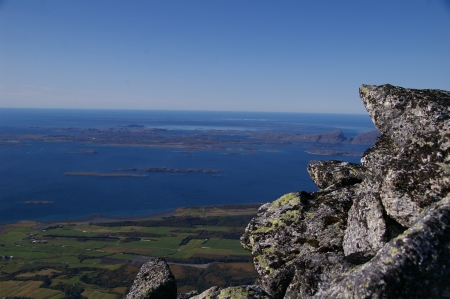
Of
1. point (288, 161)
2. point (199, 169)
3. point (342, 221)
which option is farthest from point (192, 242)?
point (288, 161)

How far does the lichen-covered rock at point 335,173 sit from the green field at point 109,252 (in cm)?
4096

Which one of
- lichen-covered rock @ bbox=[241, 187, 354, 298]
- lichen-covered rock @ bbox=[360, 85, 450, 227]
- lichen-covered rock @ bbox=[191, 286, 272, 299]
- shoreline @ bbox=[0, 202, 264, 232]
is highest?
lichen-covered rock @ bbox=[360, 85, 450, 227]

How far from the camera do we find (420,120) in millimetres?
8547

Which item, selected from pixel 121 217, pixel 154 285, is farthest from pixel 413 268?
pixel 121 217

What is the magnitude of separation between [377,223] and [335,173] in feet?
17.3

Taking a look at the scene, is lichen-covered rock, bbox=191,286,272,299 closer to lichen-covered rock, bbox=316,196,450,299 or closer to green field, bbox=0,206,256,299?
lichen-covered rock, bbox=316,196,450,299

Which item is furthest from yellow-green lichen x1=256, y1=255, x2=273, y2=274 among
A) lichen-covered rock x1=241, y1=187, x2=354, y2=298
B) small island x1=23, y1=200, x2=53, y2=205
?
small island x1=23, y1=200, x2=53, y2=205

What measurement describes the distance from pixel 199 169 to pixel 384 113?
152050 millimetres

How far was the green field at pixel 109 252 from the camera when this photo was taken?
51422 millimetres

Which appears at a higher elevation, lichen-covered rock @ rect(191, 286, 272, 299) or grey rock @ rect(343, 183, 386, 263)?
grey rock @ rect(343, 183, 386, 263)

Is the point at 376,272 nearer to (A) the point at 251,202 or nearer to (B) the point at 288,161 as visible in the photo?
(A) the point at 251,202

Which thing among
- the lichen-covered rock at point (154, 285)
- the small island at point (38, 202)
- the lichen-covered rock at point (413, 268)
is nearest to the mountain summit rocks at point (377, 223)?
the lichen-covered rock at point (413, 268)

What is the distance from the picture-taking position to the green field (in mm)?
51422

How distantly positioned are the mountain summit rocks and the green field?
42.6m
